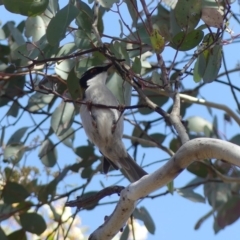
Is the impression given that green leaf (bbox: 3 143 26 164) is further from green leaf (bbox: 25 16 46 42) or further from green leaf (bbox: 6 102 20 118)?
green leaf (bbox: 25 16 46 42)

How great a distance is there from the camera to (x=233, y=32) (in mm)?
2760

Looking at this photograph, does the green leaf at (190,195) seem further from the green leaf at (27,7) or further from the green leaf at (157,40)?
the green leaf at (157,40)

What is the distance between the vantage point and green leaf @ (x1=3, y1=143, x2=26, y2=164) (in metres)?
4.14

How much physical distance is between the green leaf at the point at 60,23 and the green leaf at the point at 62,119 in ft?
3.31

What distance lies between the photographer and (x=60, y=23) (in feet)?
9.17

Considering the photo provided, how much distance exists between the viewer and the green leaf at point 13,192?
399 cm

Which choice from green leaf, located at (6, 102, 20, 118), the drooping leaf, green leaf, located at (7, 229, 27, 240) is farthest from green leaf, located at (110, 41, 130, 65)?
the drooping leaf

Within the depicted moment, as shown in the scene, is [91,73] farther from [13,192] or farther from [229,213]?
[229,213]

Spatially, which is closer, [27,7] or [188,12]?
[188,12]

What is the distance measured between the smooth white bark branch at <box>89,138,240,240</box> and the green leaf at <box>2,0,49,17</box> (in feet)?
2.99

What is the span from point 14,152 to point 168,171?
2129 mm

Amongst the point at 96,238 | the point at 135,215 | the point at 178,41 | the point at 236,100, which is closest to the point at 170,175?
the point at 96,238

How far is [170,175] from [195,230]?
265cm

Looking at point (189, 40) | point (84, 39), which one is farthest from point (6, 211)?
point (189, 40)
